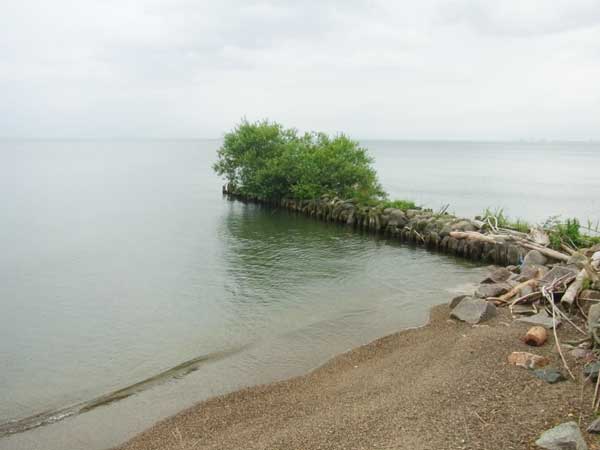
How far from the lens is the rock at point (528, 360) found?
1334cm

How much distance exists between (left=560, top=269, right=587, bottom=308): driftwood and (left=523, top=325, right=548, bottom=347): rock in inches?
99.7

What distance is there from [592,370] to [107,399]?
538 inches

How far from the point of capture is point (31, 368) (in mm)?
18547

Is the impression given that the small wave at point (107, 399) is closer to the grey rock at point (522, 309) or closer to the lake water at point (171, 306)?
the lake water at point (171, 306)

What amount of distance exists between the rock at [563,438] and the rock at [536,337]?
17.9 ft

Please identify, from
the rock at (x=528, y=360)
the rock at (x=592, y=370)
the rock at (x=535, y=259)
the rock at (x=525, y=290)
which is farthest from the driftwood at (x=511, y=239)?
the rock at (x=592, y=370)

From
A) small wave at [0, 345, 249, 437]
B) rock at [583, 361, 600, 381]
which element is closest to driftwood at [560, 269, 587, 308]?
rock at [583, 361, 600, 381]

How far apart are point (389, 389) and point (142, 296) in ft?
54.2

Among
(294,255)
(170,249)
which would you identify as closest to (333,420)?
(294,255)

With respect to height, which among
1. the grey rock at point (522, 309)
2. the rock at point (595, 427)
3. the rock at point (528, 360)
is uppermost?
the rock at point (595, 427)

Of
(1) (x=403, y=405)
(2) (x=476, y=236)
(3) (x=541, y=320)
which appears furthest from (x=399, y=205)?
(1) (x=403, y=405)

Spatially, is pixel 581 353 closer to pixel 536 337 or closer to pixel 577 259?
pixel 536 337

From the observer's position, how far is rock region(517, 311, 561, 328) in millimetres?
16484

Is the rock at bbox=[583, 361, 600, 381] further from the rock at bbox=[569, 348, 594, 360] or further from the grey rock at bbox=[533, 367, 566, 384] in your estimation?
the rock at bbox=[569, 348, 594, 360]
